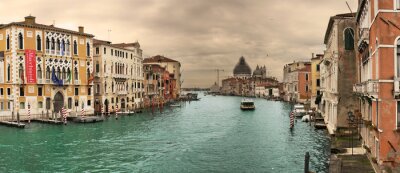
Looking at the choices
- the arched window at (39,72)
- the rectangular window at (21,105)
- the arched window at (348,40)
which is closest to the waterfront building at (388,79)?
the arched window at (348,40)

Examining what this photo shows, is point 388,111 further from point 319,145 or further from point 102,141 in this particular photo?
point 102,141

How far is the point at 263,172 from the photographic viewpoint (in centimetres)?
1788

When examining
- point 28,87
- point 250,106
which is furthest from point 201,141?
point 250,106

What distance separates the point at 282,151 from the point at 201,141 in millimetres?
6582

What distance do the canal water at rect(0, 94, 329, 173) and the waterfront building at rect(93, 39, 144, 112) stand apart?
16.8m

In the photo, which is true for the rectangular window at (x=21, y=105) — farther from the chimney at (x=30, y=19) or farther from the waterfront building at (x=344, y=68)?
the waterfront building at (x=344, y=68)

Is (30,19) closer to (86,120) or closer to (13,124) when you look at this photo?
(13,124)

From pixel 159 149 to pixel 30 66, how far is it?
73.7ft

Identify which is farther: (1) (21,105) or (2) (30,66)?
(2) (30,66)

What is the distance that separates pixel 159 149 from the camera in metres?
24.1

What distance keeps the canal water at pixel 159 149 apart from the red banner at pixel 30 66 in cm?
646

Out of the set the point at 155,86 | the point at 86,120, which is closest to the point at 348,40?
the point at 86,120

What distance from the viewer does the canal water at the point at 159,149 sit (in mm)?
19062

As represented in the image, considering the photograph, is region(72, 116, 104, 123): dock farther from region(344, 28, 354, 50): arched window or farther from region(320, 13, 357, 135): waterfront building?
region(344, 28, 354, 50): arched window
